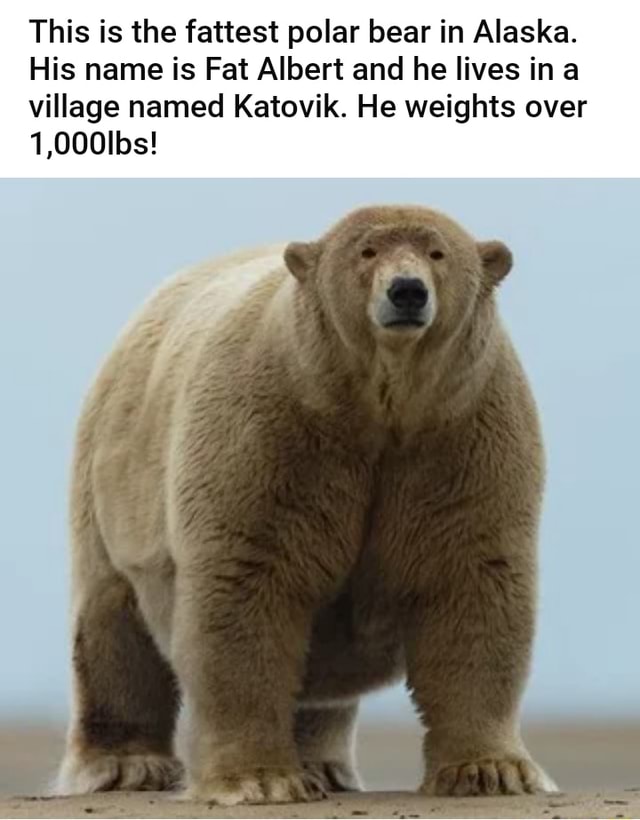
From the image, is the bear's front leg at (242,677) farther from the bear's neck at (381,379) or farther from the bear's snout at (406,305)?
the bear's snout at (406,305)

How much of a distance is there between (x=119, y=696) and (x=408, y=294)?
3.26 metres

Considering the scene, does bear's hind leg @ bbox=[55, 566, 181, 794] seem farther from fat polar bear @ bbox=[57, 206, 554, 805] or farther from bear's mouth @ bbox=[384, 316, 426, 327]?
bear's mouth @ bbox=[384, 316, 426, 327]

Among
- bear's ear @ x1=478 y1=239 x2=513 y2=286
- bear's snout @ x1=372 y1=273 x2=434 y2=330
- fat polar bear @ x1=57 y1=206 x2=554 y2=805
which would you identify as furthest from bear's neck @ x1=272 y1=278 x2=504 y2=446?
bear's snout @ x1=372 y1=273 x2=434 y2=330

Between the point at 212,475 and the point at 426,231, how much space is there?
4.59ft

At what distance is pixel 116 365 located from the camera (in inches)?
495

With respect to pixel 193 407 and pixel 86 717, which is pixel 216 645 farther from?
pixel 86 717

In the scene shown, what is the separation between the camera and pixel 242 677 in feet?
34.4

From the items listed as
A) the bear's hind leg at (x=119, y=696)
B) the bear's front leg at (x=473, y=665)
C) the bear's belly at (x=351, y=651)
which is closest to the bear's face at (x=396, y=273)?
the bear's front leg at (x=473, y=665)

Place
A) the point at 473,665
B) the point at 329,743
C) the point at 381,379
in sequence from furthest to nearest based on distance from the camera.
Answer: the point at 329,743 < the point at 473,665 < the point at 381,379

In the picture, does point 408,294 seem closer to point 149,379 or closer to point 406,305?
point 406,305

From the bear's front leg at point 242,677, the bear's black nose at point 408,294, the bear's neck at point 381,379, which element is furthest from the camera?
the bear's front leg at point 242,677

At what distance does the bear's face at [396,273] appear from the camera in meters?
9.98

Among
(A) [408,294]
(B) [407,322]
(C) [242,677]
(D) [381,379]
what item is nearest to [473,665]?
(C) [242,677]
